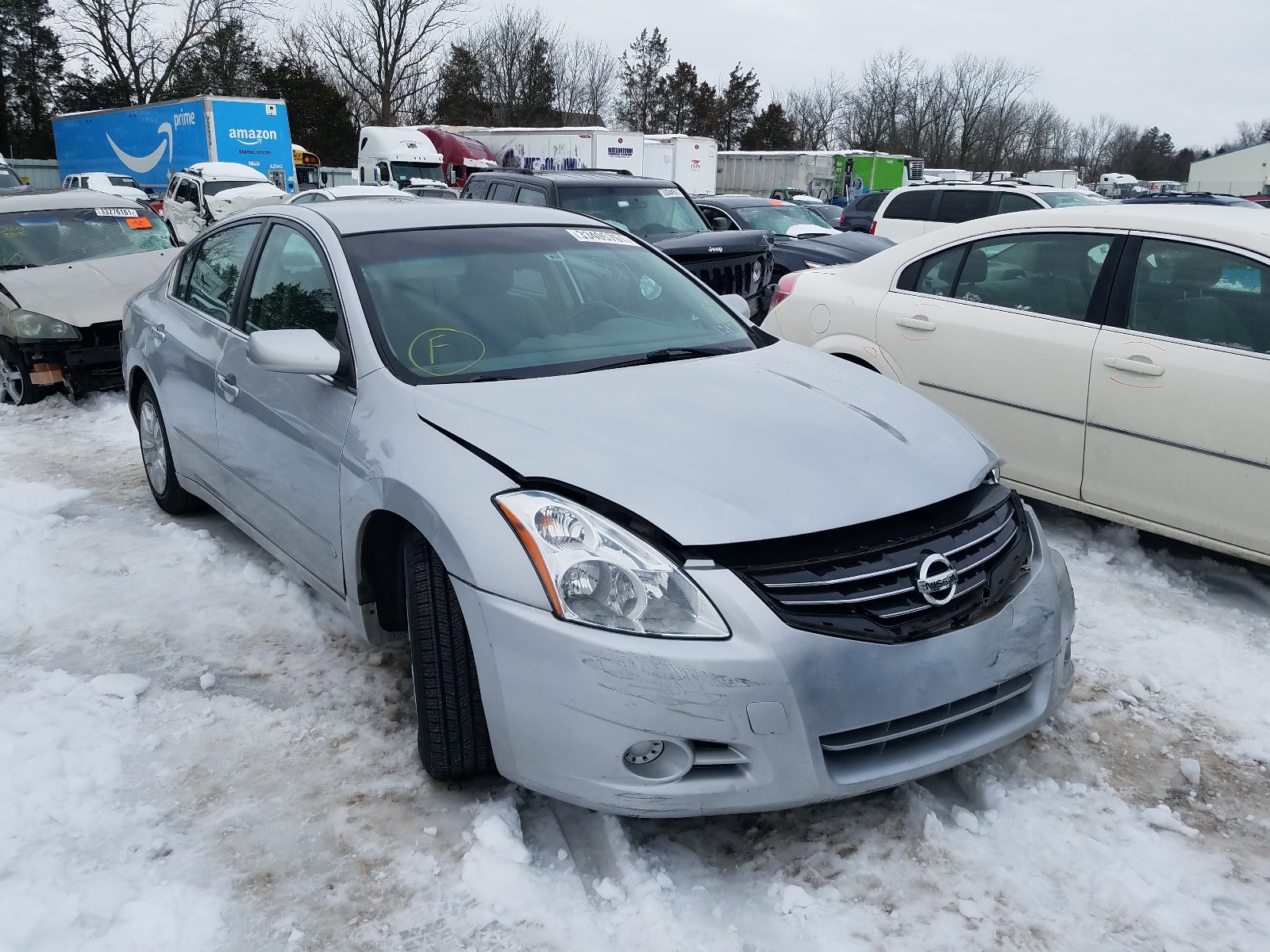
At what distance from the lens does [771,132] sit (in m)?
67.8

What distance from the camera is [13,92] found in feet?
158

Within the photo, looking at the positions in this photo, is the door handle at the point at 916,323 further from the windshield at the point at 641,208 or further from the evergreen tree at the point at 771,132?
the evergreen tree at the point at 771,132

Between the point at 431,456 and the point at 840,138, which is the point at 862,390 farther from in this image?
the point at 840,138

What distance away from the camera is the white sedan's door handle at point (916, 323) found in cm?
512

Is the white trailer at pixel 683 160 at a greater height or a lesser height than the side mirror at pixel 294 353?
greater

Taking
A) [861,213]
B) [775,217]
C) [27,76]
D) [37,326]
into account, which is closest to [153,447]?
[37,326]

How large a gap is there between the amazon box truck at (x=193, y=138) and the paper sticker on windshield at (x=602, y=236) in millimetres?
25033

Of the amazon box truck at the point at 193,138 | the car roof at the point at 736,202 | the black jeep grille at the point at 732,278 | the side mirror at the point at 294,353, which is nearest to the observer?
the side mirror at the point at 294,353

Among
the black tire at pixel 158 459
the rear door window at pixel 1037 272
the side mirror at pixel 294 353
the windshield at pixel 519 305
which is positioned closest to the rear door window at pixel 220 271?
the black tire at pixel 158 459

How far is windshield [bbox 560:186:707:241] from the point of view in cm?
1009

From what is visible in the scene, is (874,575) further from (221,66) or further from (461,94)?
(461,94)

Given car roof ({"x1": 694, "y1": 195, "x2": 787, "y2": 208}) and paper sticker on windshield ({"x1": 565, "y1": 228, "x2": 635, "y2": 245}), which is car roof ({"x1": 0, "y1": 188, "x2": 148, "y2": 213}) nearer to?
paper sticker on windshield ({"x1": 565, "y1": 228, "x2": 635, "y2": 245})

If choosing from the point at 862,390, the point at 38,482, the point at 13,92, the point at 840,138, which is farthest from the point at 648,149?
the point at 840,138

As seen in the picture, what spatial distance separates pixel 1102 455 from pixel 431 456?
10.2 ft
